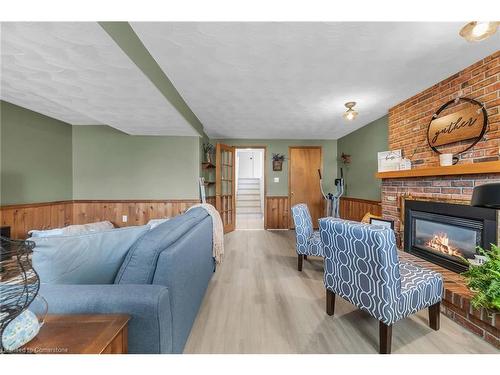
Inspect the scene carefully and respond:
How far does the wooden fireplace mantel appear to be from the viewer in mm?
1717

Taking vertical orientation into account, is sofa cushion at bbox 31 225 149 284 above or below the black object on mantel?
below

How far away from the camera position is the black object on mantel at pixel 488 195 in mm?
696

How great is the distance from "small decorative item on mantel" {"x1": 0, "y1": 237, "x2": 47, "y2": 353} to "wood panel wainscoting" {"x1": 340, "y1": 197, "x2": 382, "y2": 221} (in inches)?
158

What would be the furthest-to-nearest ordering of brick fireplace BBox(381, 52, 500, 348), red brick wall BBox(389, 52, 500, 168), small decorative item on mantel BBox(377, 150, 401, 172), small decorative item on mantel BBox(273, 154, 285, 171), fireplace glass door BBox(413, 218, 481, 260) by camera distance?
small decorative item on mantel BBox(273, 154, 285, 171)
small decorative item on mantel BBox(377, 150, 401, 172)
fireplace glass door BBox(413, 218, 481, 260)
red brick wall BBox(389, 52, 500, 168)
brick fireplace BBox(381, 52, 500, 348)

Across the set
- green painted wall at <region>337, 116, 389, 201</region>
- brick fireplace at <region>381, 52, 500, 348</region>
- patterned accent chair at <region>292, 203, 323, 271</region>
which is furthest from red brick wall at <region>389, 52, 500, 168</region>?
patterned accent chair at <region>292, 203, 323, 271</region>

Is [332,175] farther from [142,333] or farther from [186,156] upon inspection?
[142,333]

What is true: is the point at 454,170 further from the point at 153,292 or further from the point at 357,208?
the point at 153,292

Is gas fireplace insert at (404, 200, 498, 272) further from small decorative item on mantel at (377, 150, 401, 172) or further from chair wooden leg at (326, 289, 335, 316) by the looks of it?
chair wooden leg at (326, 289, 335, 316)

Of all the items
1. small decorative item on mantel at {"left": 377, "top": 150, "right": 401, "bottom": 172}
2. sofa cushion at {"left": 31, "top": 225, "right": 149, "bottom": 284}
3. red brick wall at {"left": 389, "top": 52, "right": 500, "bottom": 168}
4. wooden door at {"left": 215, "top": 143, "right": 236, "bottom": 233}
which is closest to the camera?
sofa cushion at {"left": 31, "top": 225, "right": 149, "bottom": 284}

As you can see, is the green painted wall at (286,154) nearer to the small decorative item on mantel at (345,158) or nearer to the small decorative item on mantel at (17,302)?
the small decorative item on mantel at (345,158)

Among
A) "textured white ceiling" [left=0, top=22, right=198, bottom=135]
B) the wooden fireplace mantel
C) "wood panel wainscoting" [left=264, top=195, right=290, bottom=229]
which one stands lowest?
"wood panel wainscoting" [left=264, top=195, right=290, bottom=229]

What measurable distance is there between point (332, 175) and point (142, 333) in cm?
504

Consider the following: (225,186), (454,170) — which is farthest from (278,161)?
(454,170)
